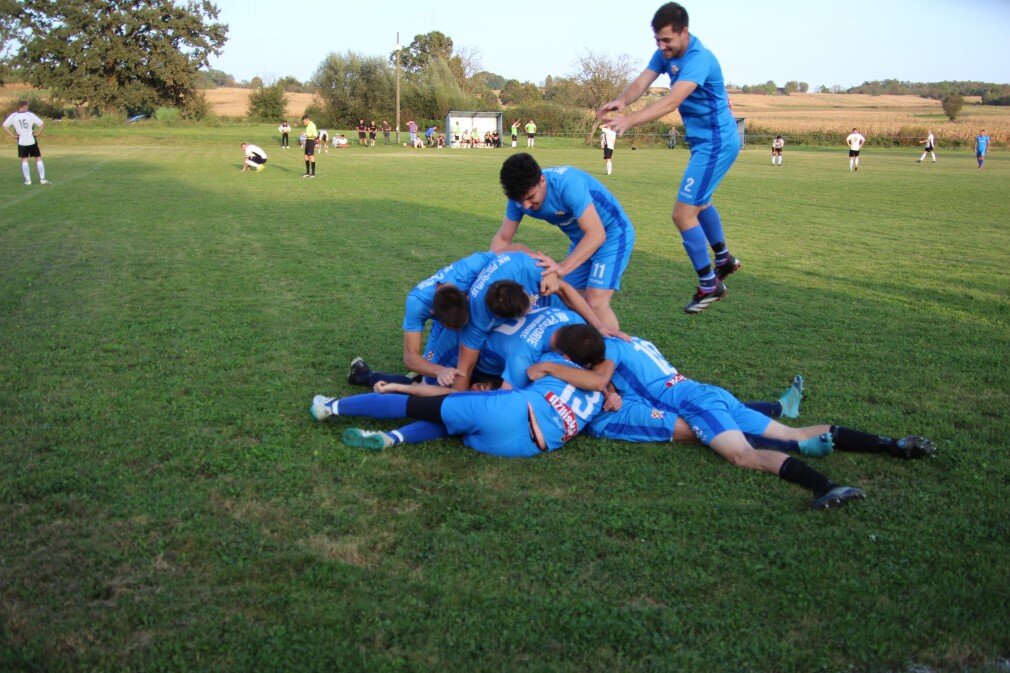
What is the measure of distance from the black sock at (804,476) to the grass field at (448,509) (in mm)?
70

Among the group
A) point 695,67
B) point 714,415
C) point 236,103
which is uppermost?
point 236,103

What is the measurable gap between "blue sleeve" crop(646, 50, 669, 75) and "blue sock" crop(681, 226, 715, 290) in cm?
135

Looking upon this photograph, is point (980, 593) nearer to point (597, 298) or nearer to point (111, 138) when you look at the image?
point (597, 298)

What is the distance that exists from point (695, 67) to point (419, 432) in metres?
3.58

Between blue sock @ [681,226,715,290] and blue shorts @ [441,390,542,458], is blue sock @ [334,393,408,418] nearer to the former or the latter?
blue shorts @ [441,390,542,458]

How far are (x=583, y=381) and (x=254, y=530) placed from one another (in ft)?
6.89

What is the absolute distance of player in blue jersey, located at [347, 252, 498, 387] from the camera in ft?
17.3

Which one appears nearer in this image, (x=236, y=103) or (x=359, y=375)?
(x=359, y=375)

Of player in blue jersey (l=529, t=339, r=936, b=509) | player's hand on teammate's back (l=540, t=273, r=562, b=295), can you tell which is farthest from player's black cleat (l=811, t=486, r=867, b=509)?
player's hand on teammate's back (l=540, t=273, r=562, b=295)

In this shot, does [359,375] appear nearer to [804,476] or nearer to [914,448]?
[804,476]

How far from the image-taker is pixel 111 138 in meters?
50.3

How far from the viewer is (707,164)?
273 inches

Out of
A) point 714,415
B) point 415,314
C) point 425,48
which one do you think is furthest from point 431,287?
point 425,48

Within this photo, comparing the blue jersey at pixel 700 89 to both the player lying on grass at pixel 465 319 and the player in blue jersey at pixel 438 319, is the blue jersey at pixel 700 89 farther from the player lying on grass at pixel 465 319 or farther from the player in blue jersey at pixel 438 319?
the player in blue jersey at pixel 438 319
